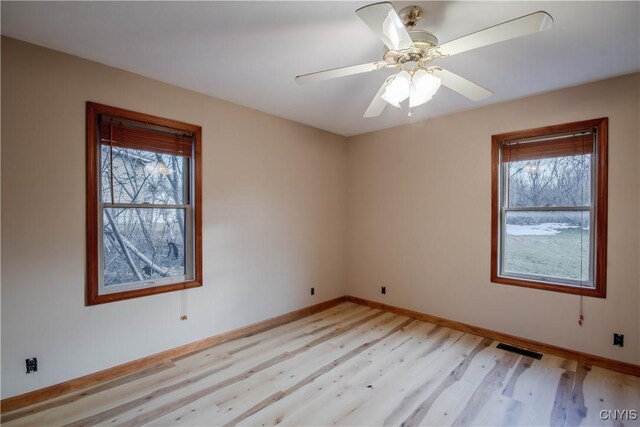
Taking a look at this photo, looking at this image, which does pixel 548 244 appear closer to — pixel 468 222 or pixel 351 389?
pixel 468 222

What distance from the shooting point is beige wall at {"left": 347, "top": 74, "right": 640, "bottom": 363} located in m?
2.62

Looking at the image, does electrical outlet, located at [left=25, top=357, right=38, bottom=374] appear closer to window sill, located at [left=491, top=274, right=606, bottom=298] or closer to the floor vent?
the floor vent

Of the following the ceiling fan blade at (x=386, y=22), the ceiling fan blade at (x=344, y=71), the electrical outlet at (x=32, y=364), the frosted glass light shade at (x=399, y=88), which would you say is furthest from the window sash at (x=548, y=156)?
the electrical outlet at (x=32, y=364)

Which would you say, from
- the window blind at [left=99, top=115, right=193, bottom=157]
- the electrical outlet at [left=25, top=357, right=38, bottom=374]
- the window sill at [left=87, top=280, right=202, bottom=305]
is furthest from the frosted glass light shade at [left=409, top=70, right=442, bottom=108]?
the electrical outlet at [left=25, top=357, right=38, bottom=374]

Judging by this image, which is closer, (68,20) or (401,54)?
(401,54)

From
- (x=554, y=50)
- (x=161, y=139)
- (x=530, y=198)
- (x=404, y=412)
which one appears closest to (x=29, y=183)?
(x=161, y=139)

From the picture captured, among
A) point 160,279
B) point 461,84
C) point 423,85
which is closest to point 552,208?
point 461,84

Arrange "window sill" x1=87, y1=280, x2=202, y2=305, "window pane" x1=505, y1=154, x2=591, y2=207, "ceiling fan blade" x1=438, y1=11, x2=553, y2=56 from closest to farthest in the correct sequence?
1. "ceiling fan blade" x1=438, y1=11, x2=553, y2=56
2. "window sill" x1=87, y1=280, x2=202, y2=305
3. "window pane" x1=505, y1=154, x2=591, y2=207

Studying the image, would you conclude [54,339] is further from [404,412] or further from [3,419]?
[404,412]

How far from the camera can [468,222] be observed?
350 centimetres

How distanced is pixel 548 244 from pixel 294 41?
3.07 m

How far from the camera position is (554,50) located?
2.22 meters

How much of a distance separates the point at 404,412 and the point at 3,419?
2670 millimetres

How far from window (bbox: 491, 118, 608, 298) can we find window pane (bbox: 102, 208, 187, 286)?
333 centimetres
